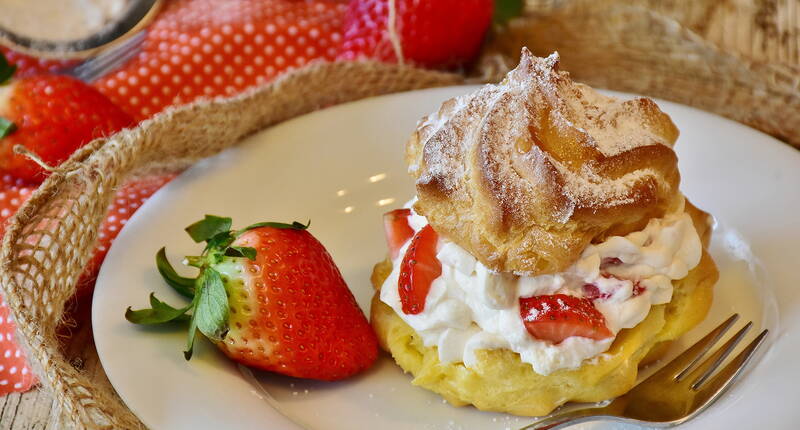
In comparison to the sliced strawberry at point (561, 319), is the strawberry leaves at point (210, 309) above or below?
above

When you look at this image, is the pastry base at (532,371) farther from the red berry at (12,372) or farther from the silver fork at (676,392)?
the red berry at (12,372)

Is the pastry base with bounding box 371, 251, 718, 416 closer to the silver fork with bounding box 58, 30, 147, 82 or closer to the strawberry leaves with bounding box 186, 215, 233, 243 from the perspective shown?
the strawberry leaves with bounding box 186, 215, 233, 243

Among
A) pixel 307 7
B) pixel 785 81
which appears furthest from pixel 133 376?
pixel 785 81

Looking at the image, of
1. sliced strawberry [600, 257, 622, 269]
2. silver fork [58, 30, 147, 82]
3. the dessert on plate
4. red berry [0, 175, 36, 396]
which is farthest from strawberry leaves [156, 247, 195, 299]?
silver fork [58, 30, 147, 82]

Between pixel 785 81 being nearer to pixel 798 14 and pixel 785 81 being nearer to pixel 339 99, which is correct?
pixel 798 14

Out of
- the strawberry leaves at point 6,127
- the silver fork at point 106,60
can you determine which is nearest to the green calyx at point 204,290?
the strawberry leaves at point 6,127

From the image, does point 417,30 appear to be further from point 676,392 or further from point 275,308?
point 676,392
